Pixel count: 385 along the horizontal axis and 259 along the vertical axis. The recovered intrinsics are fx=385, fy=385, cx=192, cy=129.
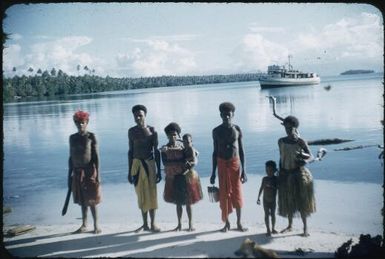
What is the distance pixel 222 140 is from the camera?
5.73m

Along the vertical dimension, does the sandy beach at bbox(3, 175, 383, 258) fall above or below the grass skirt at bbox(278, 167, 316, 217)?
below

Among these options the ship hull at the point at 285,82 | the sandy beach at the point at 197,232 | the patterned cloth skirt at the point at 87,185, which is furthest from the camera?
the ship hull at the point at 285,82

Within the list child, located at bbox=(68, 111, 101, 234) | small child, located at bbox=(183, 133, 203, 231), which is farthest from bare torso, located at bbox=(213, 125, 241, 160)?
child, located at bbox=(68, 111, 101, 234)

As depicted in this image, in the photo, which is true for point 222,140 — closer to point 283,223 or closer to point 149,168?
point 149,168

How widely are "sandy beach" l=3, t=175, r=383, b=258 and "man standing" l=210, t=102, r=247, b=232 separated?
48 centimetres

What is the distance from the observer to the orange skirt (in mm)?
5738

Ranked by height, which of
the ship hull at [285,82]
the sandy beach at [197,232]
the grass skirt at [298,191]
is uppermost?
the ship hull at [285,82]

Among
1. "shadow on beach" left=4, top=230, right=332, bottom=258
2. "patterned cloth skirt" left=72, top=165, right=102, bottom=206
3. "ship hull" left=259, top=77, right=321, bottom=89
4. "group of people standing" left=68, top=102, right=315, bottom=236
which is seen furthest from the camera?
"ship hull" left=259, top=77, right=321, bottom=89

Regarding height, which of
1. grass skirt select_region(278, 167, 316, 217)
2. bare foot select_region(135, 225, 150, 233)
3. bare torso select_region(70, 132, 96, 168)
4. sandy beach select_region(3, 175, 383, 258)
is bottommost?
sandy beach select_region(3, 175, 383, 258)

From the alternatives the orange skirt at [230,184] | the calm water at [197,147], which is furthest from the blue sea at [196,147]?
the orange skirt at [230,184]

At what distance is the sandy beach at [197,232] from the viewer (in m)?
5.18

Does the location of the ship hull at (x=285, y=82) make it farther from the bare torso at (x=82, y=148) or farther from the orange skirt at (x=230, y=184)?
the bare torso at (x=82, y=148)

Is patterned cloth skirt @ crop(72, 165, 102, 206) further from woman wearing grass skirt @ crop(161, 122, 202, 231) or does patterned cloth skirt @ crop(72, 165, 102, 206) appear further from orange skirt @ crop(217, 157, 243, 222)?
orange skirt @ crop(217, 157, 243, 222)

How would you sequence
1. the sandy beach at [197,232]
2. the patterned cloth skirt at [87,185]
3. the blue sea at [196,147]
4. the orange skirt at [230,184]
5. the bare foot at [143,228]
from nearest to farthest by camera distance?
the sandy beach at [197,232], the orange skirt at [230,184], the patterned cloth skirt at [87,185], the bare foot at [143,228], the blue sea at [196,147]
